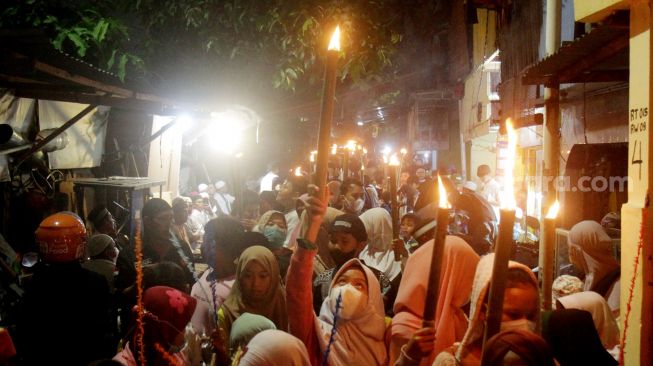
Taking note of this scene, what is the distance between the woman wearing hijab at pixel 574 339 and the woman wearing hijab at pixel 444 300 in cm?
60

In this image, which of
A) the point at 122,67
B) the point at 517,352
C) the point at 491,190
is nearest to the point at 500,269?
the point at 517,352

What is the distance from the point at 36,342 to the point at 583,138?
32.6 feet

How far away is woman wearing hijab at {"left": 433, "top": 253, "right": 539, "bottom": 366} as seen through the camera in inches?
102

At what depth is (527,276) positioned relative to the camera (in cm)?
276

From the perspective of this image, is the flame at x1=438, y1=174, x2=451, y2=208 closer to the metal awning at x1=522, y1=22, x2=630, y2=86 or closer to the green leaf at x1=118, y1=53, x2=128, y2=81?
the metal awning at x1=522, y1=22, x2=630, y2=86

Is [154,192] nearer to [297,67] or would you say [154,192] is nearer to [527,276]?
[297,67]

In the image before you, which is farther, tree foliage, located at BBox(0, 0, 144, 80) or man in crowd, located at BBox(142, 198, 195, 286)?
tree foliage, located at BBox(0, 0, 144, 80)

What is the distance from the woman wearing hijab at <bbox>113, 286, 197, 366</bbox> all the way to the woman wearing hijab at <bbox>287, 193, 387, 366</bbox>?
814mm

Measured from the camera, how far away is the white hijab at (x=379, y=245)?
6.39 metres

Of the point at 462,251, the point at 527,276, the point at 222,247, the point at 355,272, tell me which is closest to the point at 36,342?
the point at 222,247

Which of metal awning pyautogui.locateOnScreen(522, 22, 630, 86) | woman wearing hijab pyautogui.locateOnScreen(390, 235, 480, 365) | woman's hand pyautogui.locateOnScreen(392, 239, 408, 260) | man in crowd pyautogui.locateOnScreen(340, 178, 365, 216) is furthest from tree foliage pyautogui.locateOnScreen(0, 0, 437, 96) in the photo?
woman wearing hijab pyautogui.locateOnScreen(390, 235, 480, 365)

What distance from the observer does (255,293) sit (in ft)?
13.7

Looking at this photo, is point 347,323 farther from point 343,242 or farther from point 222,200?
point 222,200

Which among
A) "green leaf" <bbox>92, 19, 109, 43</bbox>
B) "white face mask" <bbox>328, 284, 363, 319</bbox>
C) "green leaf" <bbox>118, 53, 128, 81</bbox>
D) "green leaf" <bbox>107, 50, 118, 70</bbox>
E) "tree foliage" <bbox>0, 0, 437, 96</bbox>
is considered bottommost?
"white face mask" <bbox>328, 284, 363, 319</bbox>
